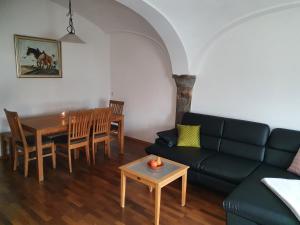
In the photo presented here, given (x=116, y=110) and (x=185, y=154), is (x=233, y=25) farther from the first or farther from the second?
(x=116, y=110)

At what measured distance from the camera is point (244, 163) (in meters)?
2.90

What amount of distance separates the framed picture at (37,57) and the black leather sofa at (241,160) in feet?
8.16

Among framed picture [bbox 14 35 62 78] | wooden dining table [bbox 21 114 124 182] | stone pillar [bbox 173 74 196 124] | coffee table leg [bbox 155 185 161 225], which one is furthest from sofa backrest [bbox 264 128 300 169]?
framed picture [bbox 14 35 62 78]

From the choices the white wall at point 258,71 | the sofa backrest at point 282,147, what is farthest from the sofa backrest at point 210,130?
the sofa backrest at point 282,147

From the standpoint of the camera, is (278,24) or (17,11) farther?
(17,11)

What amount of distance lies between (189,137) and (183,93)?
0.87 meters

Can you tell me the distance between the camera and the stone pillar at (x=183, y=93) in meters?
3.88

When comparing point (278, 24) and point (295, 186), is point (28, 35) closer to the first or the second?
point (278, 24)

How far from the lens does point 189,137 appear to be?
346 centimetres

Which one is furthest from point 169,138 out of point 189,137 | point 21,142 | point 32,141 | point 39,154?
point 21,142

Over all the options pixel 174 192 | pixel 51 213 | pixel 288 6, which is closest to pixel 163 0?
pixel 288 6

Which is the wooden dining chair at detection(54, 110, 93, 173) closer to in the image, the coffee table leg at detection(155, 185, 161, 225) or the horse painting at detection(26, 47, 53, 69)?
the horse painting at detection(26, 47, 53, 69)

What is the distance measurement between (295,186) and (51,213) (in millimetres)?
2442

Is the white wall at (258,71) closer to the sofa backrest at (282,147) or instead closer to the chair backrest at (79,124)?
the sofa backrest at (282,147)
